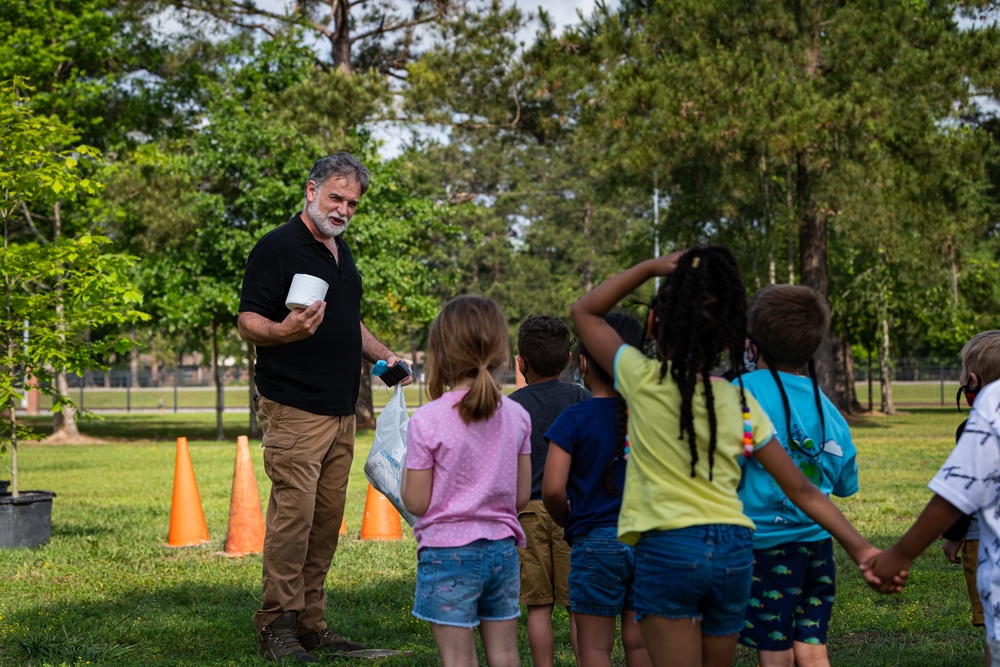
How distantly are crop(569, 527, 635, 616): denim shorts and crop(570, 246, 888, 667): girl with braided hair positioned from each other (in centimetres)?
52

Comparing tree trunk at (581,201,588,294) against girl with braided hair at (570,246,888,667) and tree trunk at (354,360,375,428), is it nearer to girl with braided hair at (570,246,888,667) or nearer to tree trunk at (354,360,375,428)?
tree trunk at (354,360,375,428)

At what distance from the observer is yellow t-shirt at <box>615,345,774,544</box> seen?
276 cm

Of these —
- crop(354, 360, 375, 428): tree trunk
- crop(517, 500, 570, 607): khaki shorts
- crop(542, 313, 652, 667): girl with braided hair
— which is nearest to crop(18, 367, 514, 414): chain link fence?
crop(354, 360, 375, 428): tree trunk

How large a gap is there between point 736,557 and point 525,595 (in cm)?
149

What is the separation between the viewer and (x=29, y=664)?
15.0 ft

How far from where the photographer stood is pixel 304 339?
4.69 m

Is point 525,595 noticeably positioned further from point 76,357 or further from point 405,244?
point 405,244

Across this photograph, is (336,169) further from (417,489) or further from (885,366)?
(885,366)

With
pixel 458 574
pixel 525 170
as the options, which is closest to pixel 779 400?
pixel 458 574

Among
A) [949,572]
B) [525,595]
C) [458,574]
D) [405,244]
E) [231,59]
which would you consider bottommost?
[949,572]

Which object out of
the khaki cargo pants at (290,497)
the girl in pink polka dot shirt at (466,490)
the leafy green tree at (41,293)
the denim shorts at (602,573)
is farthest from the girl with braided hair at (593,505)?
the leafy green tree at (41,293)

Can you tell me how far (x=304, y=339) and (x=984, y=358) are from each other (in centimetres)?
278

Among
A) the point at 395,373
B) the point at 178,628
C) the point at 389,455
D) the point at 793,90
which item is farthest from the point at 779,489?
the point at 793,90

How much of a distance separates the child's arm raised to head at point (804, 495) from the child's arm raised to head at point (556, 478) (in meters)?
0.64
